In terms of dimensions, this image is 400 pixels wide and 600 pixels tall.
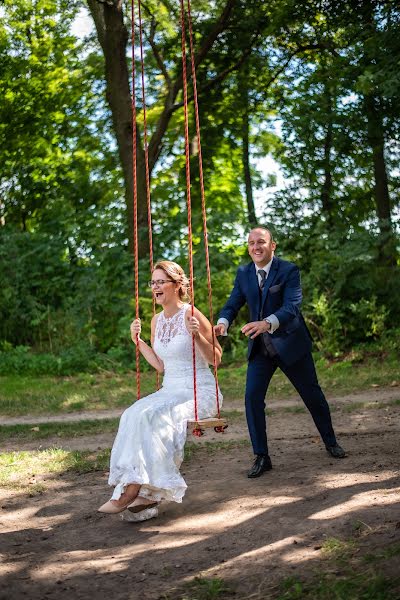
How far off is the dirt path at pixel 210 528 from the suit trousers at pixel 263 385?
0.36 m

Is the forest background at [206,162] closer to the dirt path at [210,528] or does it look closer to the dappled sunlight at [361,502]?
the dirt path at [210,528]

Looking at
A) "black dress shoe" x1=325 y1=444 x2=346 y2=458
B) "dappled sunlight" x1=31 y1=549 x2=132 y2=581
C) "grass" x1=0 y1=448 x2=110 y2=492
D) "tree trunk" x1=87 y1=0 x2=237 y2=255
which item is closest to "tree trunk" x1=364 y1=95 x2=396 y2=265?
"tree trunk" x1=87 y1=0 x2=237 y2=255

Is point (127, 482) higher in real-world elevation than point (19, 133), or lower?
lower

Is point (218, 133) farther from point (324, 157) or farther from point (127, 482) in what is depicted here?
point (127, 482)

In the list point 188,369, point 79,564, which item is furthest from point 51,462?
point 79,564

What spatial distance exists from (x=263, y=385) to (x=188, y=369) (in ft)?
2.36

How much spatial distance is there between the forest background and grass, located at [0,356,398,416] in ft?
1.95

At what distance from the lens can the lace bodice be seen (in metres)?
6.42

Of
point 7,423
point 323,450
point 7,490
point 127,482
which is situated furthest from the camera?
point 7,423

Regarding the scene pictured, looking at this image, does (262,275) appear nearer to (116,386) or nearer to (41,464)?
(41,464)

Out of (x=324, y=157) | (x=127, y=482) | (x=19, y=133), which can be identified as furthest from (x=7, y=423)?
(x=19, y=133)

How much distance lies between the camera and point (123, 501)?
18.9 ft

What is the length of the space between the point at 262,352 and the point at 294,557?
2.25m

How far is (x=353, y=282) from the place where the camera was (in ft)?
49.1
